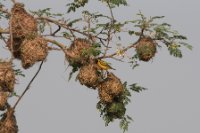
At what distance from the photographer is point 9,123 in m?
7.44

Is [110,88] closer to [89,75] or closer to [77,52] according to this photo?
[89,75]

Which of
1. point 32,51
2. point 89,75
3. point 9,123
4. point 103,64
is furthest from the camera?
point 9,123

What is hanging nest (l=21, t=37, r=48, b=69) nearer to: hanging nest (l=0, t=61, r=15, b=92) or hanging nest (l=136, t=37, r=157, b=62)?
hanging nest (l=0, t=61, r=15, b=92)

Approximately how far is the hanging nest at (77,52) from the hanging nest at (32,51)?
0.93 ft

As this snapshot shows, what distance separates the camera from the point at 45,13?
7.69 meters

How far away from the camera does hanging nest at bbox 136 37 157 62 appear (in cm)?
722

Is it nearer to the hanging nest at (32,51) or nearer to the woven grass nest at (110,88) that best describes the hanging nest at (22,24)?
the hanging nest at (32,51)

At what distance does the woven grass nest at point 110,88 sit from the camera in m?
7.23

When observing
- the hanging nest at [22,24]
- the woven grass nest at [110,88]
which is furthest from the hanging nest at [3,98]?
the woven grass nest at [110,88]

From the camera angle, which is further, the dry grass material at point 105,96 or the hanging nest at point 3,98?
the dry grass material at point 105,96

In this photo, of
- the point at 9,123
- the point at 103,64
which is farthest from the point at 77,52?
the point at 9,123

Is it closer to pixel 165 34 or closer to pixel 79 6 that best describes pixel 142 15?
pixel 165 34

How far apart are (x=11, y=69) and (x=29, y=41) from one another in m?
0.41

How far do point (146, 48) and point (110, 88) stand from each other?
53cm
